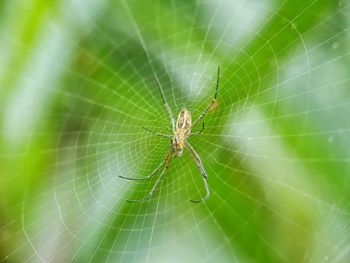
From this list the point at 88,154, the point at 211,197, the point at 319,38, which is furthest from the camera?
the point at 88,154

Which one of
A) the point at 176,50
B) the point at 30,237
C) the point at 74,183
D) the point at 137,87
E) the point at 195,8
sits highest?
the point at 195,8

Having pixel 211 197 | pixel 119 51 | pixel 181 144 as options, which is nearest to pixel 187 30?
pixel 119 51

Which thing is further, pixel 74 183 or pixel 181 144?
pixel 181 144

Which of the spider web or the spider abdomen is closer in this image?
the spider web

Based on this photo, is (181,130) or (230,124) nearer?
(230,124)

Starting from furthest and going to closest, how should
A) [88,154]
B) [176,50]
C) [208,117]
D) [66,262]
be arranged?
[208,117] → [88,154] → [176,50] → [66,262]

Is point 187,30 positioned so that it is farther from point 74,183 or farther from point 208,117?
point 208,117

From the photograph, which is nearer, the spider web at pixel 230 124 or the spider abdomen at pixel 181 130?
the spider web at pixel 230 124

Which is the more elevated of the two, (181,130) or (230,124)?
(230,124)
